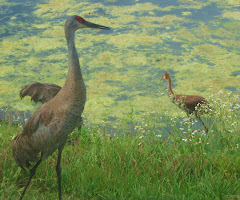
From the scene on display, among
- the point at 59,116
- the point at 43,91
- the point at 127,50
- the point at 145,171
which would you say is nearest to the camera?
the point at 59,116

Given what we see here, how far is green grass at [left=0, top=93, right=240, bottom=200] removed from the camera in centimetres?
268

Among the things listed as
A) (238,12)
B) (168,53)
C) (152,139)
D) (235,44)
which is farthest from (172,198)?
(238,12)

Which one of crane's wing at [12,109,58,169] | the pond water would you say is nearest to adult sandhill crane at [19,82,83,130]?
the pond water

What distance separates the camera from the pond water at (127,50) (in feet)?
18.3

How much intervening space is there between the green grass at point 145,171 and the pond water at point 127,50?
60.5 inches

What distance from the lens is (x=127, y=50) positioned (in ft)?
22.9

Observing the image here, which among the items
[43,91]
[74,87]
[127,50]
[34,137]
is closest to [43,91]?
[43,91]

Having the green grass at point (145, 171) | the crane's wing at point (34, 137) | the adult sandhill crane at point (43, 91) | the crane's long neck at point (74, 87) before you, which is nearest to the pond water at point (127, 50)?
the adult sandhill crane at point (43, 91)

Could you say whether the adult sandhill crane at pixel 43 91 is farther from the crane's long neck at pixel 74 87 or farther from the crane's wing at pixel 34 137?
the crane's long neck at pixel 74 87

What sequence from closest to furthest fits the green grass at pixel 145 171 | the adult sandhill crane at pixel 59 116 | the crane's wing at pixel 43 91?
1. the adult sandhill crane at pixel 59 116
2. the green grass at pixel 145 171
3. the crane's wing at pixel 43 91

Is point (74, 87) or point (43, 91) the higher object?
point (74, 87)

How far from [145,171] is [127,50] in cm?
433

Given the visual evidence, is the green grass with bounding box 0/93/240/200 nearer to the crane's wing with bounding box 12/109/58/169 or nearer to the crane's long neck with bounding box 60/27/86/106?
the crane's wing with bounding box 12/109/58/169

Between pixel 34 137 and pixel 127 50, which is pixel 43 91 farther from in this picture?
pixel 127 50
